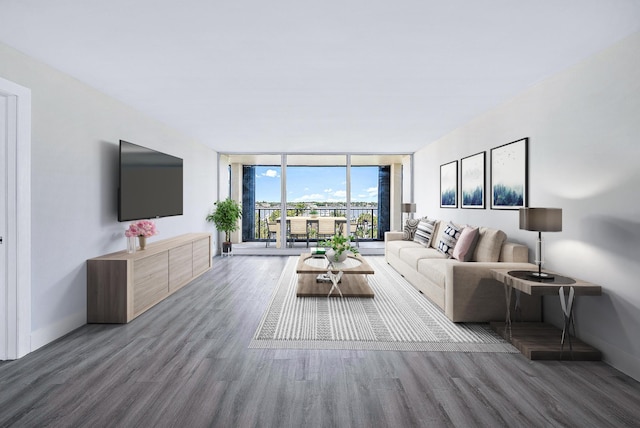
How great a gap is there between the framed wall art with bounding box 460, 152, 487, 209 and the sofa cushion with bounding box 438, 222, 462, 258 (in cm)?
47

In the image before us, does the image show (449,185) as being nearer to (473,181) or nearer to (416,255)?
(473,181)

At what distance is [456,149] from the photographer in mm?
5160

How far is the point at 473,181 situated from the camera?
4578 millimetres

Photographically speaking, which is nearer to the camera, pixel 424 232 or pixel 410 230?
pixel 424 232

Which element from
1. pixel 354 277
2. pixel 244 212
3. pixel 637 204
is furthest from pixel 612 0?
pixel 244 212

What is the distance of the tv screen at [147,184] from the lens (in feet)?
11.9

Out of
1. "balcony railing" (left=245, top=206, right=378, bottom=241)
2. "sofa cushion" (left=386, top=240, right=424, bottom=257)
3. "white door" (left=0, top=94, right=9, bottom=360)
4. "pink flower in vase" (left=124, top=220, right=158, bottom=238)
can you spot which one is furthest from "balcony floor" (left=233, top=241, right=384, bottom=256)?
"white door" (left=0, top=94, right=9, bottom=360)

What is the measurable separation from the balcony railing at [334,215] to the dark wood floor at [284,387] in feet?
16.9

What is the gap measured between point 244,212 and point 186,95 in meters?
5.30

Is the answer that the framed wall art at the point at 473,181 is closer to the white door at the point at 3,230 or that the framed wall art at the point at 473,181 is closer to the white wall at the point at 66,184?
the white wall at the point at 66,184

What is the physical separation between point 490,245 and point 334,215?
478 centimetres

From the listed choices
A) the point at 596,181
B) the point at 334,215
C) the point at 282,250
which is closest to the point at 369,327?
the point at 596,181

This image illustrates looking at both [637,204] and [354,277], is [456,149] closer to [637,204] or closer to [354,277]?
[354,277]

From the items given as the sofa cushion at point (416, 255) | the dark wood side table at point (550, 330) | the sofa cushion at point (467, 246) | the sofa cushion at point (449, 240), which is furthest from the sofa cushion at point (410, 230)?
the dark wood side table at point (550, 330)
